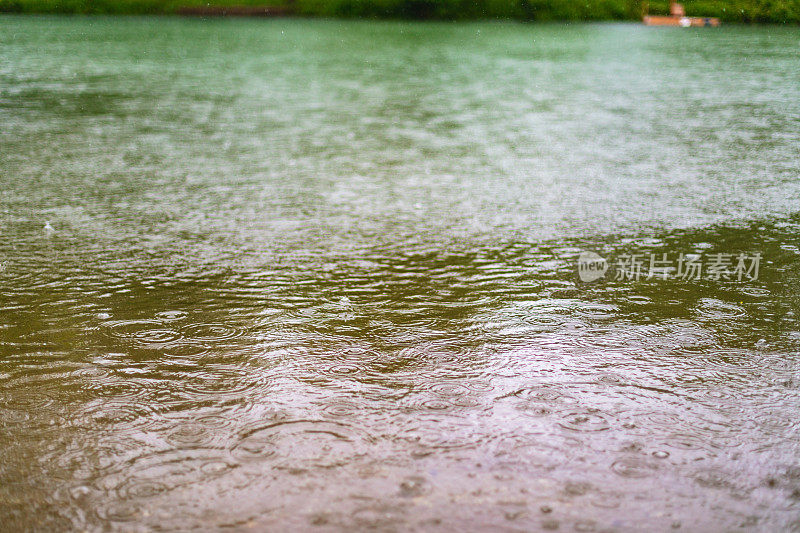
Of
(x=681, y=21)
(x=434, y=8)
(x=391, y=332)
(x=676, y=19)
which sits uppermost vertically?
(x=434, y=8)

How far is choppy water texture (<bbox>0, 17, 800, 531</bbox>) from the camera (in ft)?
8.89

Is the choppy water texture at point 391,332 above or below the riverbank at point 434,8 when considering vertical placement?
below

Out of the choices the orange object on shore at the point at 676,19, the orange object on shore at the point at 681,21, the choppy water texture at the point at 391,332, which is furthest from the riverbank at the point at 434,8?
the choppy water texture at the point at 391,332

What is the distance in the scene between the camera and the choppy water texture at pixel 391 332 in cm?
271

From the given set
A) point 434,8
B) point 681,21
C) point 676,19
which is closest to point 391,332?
point 681,21

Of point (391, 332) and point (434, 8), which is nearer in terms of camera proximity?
point (391, 332)

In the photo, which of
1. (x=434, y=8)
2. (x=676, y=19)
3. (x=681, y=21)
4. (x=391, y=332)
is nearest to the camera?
(x=391, y=332)

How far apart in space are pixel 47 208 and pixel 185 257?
2106 mm

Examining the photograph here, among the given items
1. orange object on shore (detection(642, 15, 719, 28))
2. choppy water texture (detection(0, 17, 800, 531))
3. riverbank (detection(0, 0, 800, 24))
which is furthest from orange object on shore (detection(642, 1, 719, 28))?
choppy water texture (detection(0, 17, 800, 531))

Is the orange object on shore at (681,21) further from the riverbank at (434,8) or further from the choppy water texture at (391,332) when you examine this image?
the choppy water texture at (391,332)

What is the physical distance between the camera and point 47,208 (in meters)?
6.59

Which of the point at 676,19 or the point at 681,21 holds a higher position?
the point at 676,19

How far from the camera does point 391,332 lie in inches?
163

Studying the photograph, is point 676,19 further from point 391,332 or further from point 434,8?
point 391,332
